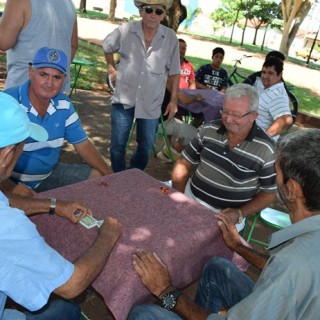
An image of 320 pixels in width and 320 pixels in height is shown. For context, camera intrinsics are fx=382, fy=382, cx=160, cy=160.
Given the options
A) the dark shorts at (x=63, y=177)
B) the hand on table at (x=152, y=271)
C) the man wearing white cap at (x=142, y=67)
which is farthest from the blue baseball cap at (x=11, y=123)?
the man wearing white cap at (x=142, y=67)

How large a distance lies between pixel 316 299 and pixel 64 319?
110cm

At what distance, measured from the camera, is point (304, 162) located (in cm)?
147

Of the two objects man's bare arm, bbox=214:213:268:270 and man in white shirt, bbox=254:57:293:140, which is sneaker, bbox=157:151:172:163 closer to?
man in white shirt, bbox=254:57:293:140

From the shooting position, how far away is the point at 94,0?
62.2 m

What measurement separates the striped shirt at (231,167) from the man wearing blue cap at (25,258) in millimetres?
1304

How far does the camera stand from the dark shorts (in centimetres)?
266

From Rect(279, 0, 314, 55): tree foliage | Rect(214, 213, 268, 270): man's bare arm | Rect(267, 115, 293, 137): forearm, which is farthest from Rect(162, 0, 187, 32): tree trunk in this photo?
Rect(279, 0, 314, 55): tree foliage

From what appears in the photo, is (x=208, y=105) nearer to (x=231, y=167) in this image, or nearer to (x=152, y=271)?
(x=231, y=167)

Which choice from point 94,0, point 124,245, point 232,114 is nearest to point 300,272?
point 124,245

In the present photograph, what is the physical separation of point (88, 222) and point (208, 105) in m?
3.31

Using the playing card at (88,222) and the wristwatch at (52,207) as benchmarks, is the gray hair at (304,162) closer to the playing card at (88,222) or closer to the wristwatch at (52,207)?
the playing card at (88,222)

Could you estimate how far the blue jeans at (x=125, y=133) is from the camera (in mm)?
3814

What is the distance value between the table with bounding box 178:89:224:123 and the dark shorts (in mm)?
2339

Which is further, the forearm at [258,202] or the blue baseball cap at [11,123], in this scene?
the forearm at [258,202]
